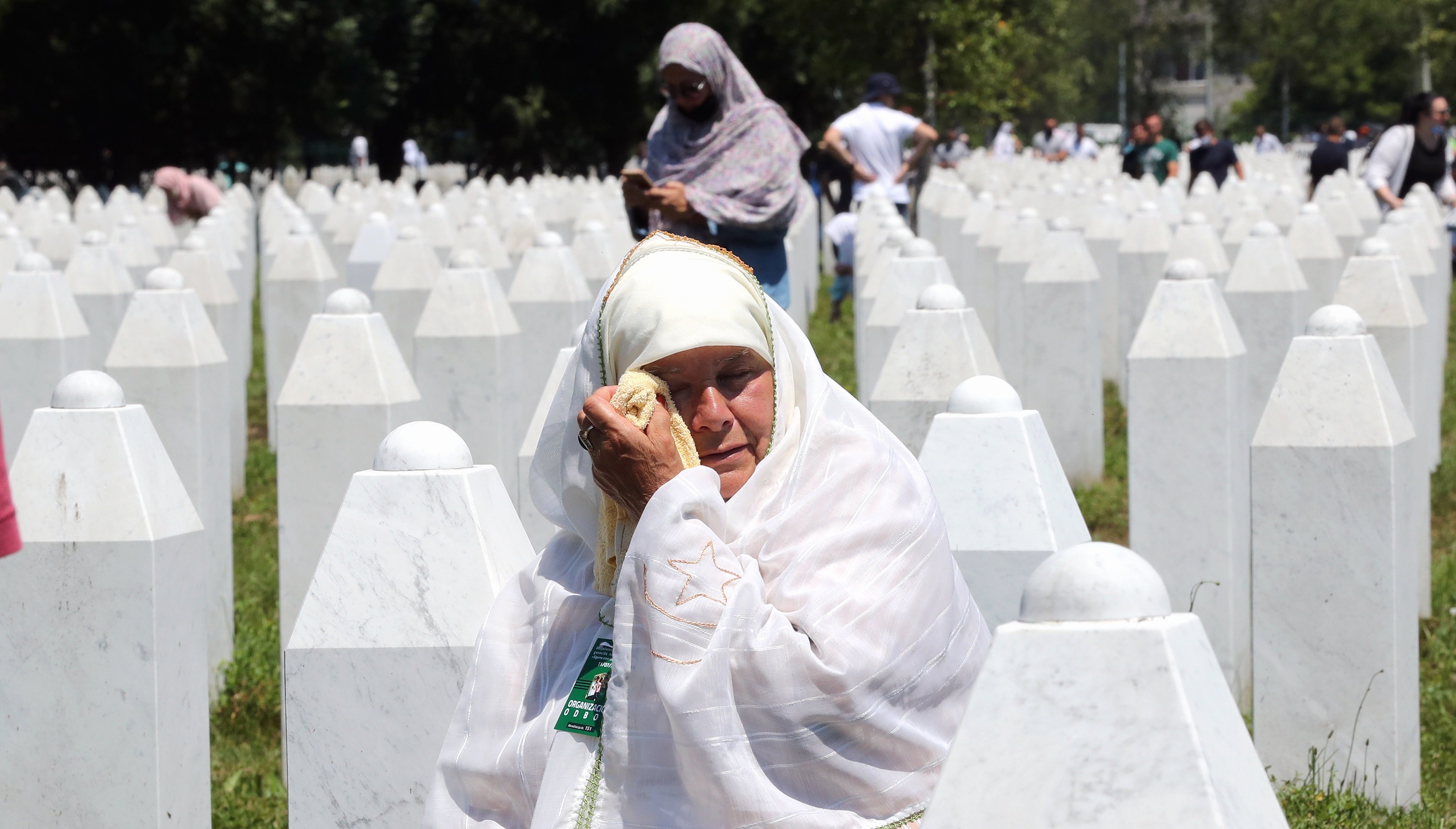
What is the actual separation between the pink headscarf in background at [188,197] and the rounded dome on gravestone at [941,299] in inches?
496

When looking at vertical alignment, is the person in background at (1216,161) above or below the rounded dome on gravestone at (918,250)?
below

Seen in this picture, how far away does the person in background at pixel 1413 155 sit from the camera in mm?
13805

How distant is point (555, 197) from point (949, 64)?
20.1 feet

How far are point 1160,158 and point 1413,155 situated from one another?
8.86 metres

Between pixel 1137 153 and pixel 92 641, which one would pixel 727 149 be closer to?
pixel 92 641

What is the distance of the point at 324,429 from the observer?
18.9 ft

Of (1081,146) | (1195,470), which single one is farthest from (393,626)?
(1081,146)

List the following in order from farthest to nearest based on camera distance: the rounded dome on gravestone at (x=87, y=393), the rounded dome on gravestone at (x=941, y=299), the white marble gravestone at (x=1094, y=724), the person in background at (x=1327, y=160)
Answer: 1. the person in background at (x=1327, y=160)
2. the rounded dome on gravestone at (x=941, y=299)
3. the rounded dome on gravestone at (x=87, y=393)
4. the white marble gravestone at (x=1094, y=724)

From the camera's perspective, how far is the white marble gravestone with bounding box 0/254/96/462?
7406 mm

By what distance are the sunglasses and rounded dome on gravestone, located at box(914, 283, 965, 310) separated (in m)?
1.93

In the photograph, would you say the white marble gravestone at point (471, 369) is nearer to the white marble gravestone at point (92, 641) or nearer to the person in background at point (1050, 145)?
the white marble gravestone at point (92, 641)

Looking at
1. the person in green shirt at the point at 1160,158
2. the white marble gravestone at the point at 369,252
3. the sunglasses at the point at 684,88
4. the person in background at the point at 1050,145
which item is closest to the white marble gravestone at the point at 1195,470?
the sunglasses at the point at 684,88

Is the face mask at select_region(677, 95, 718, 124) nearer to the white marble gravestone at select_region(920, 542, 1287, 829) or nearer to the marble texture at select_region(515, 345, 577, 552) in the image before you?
the marble texture at select_region(515, 345, 577, 552)

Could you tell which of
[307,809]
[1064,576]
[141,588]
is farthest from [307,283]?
[1064,576]
